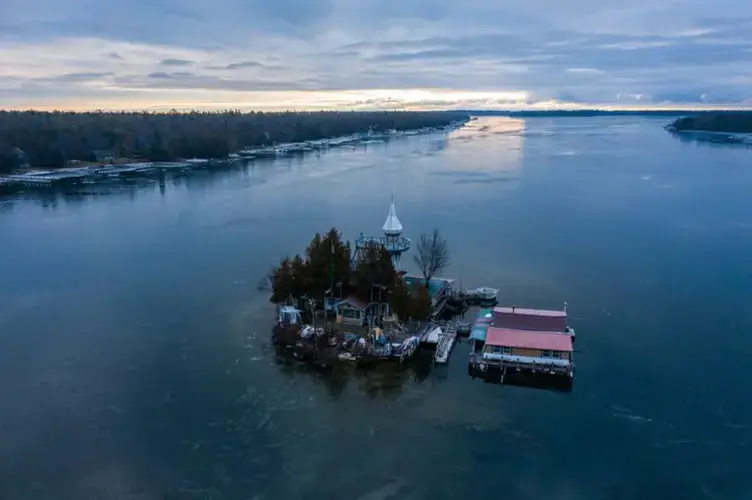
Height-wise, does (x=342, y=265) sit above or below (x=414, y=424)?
above

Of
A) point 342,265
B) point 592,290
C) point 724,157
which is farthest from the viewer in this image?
point 724,157

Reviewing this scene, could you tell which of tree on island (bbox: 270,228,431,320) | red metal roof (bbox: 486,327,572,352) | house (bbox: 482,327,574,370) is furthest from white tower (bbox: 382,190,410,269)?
house (bbox: 482,327,574,370)

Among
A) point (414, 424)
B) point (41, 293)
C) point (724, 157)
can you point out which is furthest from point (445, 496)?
point (724, 157)

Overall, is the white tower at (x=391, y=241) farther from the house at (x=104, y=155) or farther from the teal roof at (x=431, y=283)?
the house at (x=104, y=155)

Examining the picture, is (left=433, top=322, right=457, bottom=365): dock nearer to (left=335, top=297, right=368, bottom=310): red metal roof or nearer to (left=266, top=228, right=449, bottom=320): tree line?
(left=266, top=228, right=449, bottom=320): tree line

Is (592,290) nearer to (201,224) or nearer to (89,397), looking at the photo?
(89,397)

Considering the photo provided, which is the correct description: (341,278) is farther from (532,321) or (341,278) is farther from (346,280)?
(532,321)

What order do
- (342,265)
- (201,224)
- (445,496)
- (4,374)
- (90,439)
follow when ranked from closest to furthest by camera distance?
(445,496), (90,439), (4,374), (342,265), (201,224)

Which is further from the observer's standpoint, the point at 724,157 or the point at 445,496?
the point at 724,157

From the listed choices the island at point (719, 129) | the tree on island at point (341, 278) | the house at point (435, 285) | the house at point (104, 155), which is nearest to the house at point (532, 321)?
the tree on island at point (341, 278)
